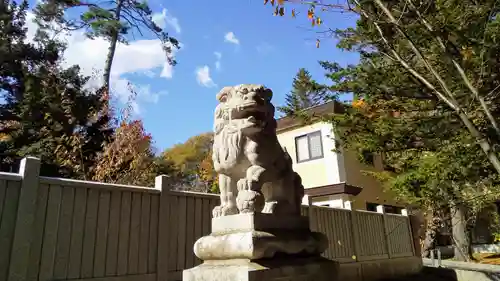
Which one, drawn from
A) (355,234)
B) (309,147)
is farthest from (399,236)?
(309,147)

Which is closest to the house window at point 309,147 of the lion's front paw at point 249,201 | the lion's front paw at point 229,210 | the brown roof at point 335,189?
the brown roof at point 335,189

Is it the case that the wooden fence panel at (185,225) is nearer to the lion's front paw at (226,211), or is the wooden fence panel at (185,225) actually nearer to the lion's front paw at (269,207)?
the lion's front paw at (226,211)

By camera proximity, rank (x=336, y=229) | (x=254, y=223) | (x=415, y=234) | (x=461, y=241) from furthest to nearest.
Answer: (x=461, y=241) → (x=415, y=234) → (x=336, y=229) → (x=254, y=223)

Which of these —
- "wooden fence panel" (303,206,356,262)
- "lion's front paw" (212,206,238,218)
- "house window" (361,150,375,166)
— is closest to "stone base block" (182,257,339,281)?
"lion's front paw" (212,206,238,218)

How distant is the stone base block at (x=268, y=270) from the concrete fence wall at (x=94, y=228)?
4.70 ft

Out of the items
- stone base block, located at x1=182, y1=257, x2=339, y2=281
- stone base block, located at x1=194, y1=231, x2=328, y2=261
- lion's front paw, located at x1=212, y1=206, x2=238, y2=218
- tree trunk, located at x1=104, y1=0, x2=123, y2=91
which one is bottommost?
stone base block, located at x1=182, y1=257, x2=339, y2=281

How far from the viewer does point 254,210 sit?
308 centimetres

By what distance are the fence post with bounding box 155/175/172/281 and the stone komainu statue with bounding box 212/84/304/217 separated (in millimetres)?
1589

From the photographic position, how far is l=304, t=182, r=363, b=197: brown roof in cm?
1289

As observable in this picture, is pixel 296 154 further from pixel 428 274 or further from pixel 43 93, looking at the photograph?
pixel 43 93

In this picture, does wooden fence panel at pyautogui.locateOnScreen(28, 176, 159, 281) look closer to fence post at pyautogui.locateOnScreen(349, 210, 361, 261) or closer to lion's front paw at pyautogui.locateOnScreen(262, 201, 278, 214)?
lion's front paw at pyautogui.locateOnScreen(262, 201, 278, 214)

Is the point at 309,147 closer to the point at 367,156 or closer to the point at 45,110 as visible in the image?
the point at 367,156

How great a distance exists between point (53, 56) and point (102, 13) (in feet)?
9.86

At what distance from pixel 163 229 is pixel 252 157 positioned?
6.73ft
